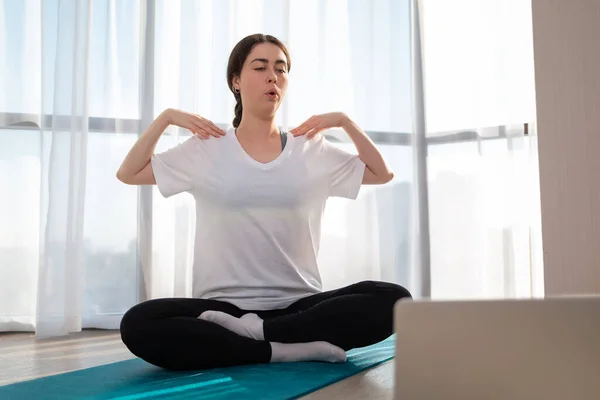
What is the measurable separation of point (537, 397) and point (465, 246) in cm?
253

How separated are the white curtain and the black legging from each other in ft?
3.67

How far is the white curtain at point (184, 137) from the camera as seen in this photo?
2.97 m

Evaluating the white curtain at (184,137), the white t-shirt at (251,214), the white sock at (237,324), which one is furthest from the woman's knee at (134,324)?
the white curtain at (184,137)

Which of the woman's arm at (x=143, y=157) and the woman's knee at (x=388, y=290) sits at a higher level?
the woman's arm at (x=143, y=157)

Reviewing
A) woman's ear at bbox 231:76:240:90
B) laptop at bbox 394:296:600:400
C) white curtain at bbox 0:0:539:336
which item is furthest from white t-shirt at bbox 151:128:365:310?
laptop at bbox 394:296:600:400

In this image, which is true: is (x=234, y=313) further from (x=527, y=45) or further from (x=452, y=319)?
(x=527, y=45)

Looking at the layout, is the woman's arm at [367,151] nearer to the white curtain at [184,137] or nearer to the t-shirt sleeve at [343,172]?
the t-shirt sleeve at [343,172]

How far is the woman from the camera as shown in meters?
1.91

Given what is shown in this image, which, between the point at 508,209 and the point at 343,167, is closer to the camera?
the point at 343,167

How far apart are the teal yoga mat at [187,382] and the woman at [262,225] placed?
0.21 feet

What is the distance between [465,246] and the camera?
3188 millimetres

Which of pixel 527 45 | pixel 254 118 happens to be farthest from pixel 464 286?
pixel 254 118

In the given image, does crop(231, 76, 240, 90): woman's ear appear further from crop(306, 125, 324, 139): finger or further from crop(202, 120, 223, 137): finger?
crop(306, 125, 324, 139): finger

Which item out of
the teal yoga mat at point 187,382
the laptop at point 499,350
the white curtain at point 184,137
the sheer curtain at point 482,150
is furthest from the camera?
the sheer curtain at point 482,150
